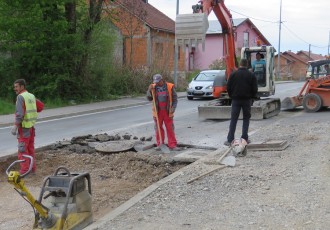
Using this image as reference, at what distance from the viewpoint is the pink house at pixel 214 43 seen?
54031 mm

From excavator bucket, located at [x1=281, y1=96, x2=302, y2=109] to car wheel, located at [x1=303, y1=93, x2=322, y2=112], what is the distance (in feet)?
1.47

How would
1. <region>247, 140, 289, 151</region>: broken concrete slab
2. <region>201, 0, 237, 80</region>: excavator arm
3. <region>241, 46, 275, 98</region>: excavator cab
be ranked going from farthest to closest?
1. <region>241, 46, 275, 98</region>: excavator cab
2. <region>201, 0, 237, 80</region>: excavator arm
3. <region>247, 140, 289, 151</region>: broken concrete slab

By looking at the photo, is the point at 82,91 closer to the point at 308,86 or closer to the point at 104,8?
the point at 104,8

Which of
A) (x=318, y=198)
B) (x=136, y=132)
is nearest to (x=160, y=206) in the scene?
(x=318, y=198)

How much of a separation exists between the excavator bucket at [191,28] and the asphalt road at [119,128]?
2523 millimetres

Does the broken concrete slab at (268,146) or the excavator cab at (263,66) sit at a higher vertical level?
the excavator cab at (263,66)

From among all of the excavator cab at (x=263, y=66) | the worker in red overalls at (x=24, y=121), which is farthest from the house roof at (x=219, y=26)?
the worker in red overalls at (x=24, y=121)

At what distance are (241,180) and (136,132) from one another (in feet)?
23.2

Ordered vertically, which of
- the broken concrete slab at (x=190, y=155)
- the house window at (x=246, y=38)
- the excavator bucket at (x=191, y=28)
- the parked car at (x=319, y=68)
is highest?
the house window at (x=246, y=38)

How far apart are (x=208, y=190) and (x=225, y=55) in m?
10.2

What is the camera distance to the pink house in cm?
5403

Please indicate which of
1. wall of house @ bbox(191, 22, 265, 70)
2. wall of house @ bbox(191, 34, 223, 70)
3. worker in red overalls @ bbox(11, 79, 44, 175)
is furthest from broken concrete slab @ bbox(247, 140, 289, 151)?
wall of house @ bbox(191, 34, 223, 70)

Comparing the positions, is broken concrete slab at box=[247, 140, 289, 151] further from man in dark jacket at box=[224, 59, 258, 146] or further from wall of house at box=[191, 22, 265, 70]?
wall of house at box=[191, 22, 265, 70]

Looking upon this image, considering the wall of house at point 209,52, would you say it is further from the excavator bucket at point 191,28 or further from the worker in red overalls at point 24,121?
the worker in red overalls at point 24,121
